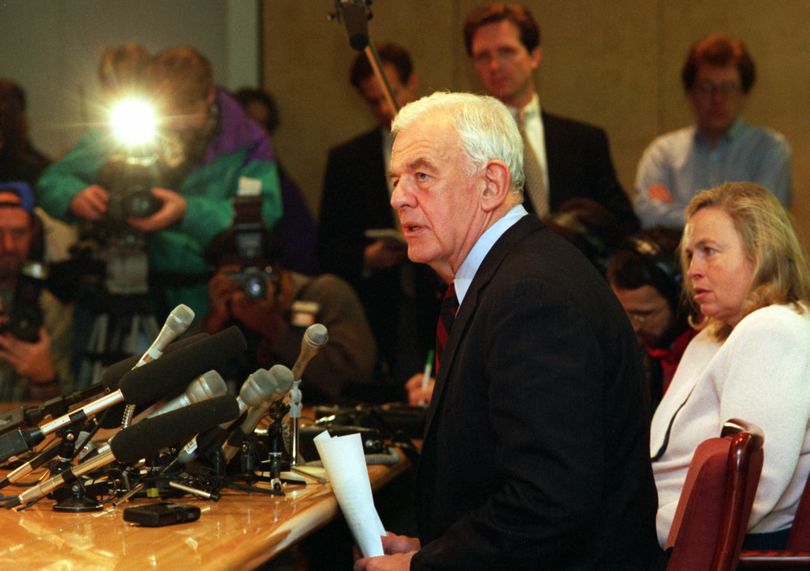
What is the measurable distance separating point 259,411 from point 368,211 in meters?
2.33

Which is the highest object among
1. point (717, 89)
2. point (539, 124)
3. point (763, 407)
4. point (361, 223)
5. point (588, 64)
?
point (588, 64)

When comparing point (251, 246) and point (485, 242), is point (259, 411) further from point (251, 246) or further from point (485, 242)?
point (251, 246)

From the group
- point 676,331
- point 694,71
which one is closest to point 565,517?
point 676,331

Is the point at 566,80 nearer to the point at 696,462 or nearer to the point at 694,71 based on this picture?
the point at 694,71

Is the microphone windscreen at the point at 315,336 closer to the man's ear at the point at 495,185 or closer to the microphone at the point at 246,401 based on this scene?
the microphone at the point at 246,401

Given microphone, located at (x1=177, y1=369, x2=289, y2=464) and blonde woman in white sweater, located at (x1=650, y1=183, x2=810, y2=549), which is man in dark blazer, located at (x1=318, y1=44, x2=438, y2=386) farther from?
microphone, located at (x1=177, y1=369, x2=289, y2=464)

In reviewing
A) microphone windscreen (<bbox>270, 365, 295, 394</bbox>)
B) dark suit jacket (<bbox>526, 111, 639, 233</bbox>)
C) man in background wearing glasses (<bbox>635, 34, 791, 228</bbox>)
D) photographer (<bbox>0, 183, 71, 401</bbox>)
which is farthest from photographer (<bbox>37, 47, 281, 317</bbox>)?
microphone windscreen (<bbox>270, 365, 295, 394</bbox>)

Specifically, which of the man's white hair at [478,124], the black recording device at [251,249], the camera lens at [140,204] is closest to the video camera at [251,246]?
the black recording device at [251,249]

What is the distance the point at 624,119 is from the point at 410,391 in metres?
2.79

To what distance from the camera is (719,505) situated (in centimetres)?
198

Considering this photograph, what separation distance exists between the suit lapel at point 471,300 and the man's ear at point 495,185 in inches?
2.1

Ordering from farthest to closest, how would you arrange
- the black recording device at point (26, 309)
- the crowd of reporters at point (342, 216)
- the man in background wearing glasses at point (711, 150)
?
the man in background wearing glasses at point (711, 150) < the black recording device at point (26, 309) < the crowd of reporters at point (342, 216)

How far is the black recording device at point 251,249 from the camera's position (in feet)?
12.5

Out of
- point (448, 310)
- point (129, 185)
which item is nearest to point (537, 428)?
point (448, 310)
